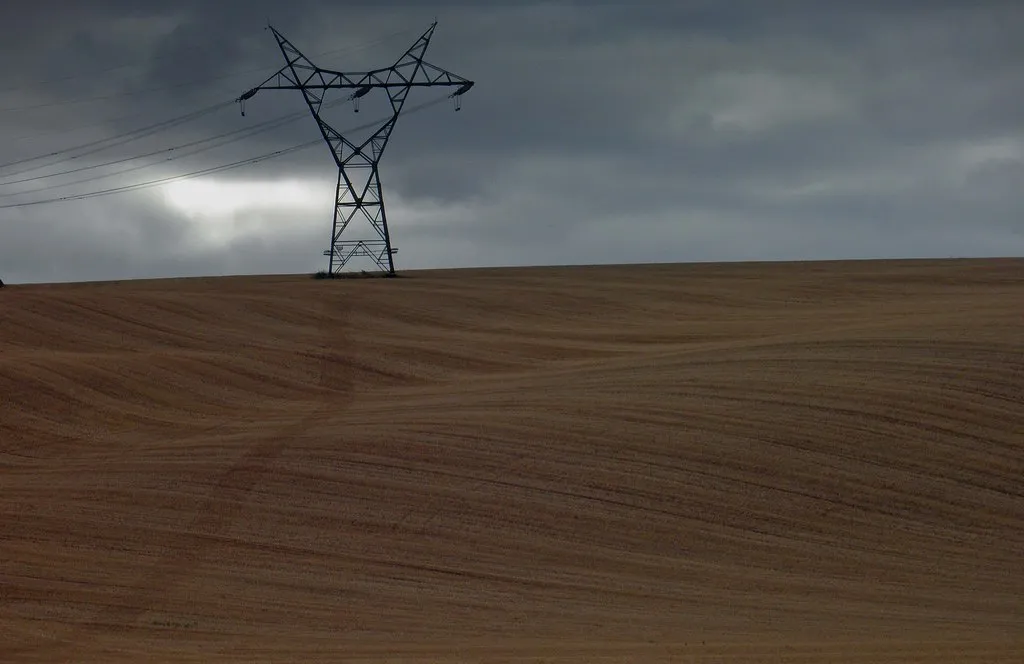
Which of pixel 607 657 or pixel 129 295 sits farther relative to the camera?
pixel 129 295

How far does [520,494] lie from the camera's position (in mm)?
19703

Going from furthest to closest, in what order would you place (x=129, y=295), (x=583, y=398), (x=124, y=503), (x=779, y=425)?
(x=129, y=295)
(x=583, y=398)
(x=779, y=425)
(x=124, y=503)

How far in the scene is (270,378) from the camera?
28.6 metres

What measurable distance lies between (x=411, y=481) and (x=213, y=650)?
21.7 ft

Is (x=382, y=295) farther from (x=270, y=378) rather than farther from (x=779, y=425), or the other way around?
(x=779, y=425)

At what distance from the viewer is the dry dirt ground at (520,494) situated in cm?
1492

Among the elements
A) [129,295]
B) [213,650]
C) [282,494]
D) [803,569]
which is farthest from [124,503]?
[129,295]

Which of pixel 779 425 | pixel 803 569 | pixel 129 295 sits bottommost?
pixel 803 569

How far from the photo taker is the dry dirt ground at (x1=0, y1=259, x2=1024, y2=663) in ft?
49.0

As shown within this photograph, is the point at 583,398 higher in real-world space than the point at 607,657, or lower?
higher

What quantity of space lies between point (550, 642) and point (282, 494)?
746 cm

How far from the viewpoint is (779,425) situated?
22.1 m

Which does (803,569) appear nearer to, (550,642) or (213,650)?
(550,642)

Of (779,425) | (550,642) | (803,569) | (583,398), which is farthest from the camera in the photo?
(583,398)
